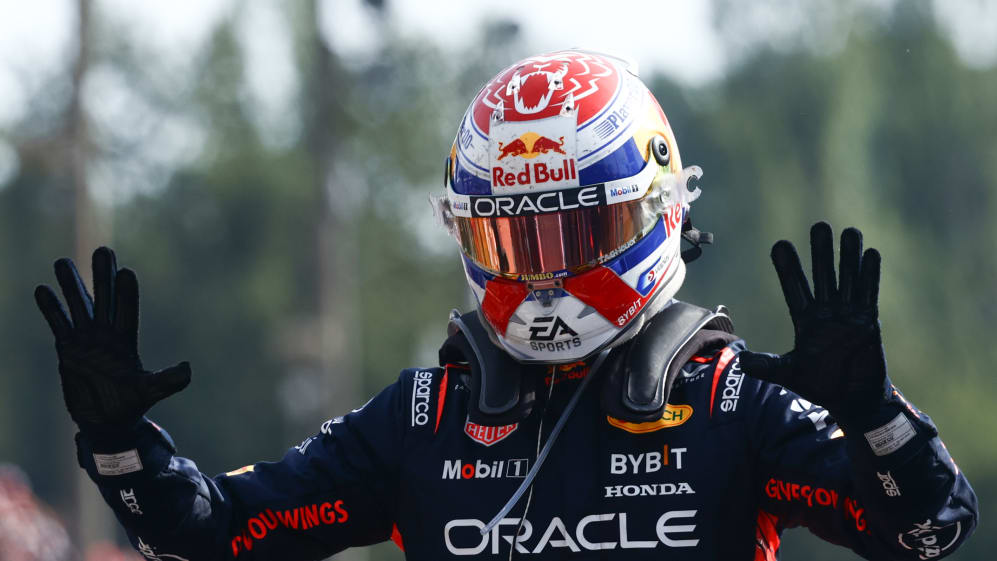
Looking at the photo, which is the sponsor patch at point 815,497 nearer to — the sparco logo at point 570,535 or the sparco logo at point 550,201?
the sparco logo at point 570,535

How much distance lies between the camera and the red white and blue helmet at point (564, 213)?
406 centimetres

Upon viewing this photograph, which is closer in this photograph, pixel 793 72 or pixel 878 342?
pixel 878 342

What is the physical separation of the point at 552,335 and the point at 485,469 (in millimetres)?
442

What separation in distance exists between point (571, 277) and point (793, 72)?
25032 mm

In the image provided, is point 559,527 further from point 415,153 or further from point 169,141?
point 169,141

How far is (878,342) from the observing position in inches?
129

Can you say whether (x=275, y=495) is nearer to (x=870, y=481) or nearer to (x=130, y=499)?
(x=130, y=499)

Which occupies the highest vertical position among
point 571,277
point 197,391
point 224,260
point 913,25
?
point 571,277

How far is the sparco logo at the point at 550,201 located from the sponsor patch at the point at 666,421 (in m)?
0.62

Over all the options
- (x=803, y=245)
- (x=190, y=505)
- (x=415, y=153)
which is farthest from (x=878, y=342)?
(x=415, y=153)

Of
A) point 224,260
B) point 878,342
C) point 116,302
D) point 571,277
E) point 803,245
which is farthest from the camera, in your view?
point 224,260

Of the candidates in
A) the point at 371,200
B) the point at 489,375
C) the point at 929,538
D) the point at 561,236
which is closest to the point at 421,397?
the point at 489,375

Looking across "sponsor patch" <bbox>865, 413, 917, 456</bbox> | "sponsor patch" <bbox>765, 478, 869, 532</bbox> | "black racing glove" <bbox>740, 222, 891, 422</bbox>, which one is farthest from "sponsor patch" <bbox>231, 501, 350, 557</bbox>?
"sponsor patch" <bbox>865, 413, 917, 456</bbox>

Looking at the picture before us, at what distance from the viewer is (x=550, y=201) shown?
13.2 ft
